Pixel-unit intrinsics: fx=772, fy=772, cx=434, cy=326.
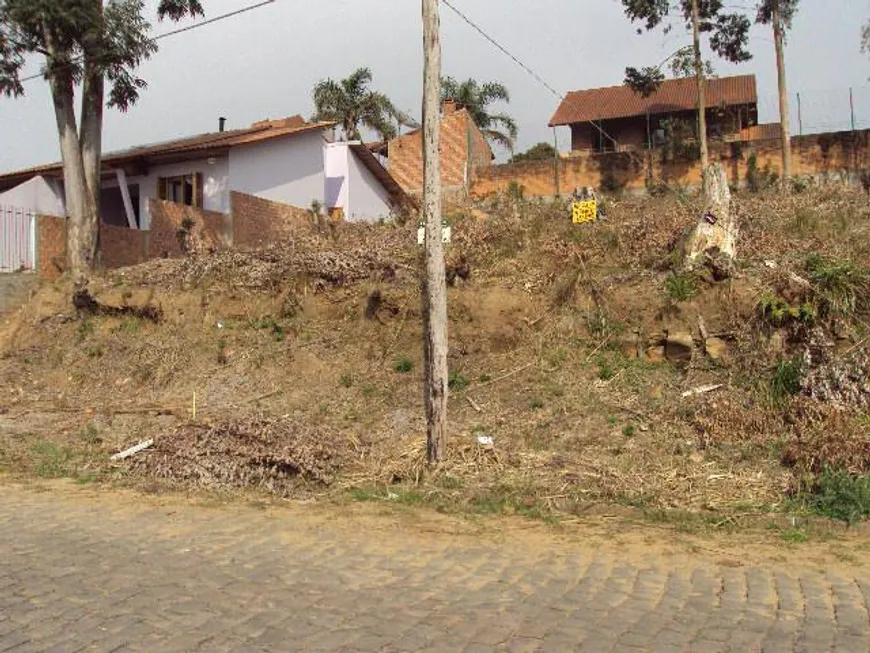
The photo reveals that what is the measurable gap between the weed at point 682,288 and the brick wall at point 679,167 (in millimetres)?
15318

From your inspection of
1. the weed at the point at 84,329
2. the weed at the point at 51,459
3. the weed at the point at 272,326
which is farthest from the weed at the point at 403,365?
the weed at the point at 84,329

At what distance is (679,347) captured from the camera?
34.2 feet

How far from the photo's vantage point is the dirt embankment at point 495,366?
8.29 meters

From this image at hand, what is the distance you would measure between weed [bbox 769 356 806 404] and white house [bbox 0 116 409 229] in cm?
1516

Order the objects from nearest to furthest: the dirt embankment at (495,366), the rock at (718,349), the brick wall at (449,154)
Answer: the dirt embankment at (495,366) → the rock at (718,349) → the brick wall at (449,154)

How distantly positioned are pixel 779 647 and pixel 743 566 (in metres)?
1.50

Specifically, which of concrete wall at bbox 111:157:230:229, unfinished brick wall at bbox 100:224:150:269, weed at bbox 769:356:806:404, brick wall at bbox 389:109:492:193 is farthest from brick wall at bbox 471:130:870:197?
weed at bbox 769:356:806:404

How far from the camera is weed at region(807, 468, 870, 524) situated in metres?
6.67

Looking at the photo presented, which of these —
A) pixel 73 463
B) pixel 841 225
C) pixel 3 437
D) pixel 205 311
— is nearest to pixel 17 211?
pixel 205 311

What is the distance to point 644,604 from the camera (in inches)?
197

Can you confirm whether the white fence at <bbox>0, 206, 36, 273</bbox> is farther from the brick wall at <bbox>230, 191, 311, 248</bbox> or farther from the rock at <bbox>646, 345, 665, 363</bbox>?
the rock at <bbox>646, 345, 665, 363</bbox>

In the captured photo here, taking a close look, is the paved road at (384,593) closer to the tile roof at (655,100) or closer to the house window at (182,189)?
the house window at (182,189)

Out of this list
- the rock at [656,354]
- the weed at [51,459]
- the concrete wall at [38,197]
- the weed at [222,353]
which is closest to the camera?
the weed at [51,459]

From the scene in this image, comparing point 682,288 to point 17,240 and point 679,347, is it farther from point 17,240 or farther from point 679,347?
point 17,240
